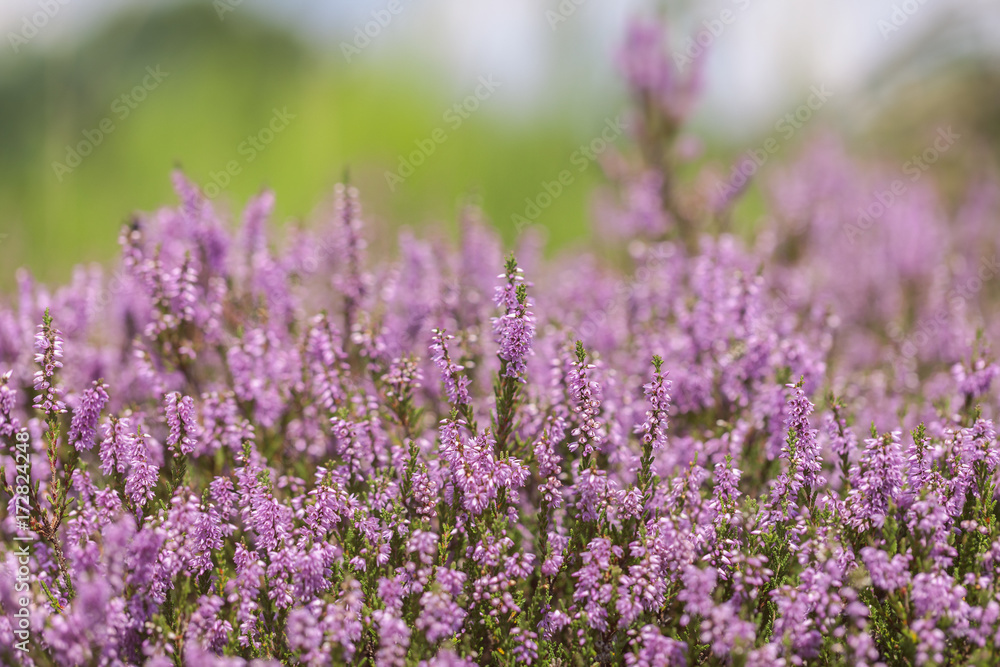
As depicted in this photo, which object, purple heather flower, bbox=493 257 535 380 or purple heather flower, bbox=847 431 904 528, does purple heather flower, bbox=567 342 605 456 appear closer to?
purple heather flower, bbox=493 257 535 380

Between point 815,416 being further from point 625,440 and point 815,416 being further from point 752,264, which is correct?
point 752,264

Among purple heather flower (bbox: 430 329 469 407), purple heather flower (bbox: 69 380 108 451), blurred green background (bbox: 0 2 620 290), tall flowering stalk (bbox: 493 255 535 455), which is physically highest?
blurred green background (bbox: 0 2 620 290)

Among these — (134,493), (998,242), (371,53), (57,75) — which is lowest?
(134,493)

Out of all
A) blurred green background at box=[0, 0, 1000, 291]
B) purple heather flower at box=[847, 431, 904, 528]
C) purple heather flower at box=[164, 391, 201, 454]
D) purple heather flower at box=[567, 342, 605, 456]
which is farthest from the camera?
blurred green background at box=[0, 0, 1000, 291]

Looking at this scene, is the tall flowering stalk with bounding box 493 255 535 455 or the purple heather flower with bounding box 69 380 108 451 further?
the purple heather flower with bounding box 69 380 108 451

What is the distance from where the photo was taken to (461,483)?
3711 mm

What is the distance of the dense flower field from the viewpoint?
340 centimetres

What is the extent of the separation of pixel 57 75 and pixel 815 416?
65.1 ft

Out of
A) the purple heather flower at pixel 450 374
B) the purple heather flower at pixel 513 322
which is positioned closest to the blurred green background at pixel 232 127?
the purple heather flower at pixel 450 374

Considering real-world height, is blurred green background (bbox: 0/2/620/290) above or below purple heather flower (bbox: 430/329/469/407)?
above

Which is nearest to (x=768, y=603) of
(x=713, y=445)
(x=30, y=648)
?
(x=713, y=445)

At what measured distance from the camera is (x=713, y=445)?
184 inches

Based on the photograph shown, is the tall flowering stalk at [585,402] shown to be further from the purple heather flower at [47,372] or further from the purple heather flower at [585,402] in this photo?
the purple heather flower at [47,372]

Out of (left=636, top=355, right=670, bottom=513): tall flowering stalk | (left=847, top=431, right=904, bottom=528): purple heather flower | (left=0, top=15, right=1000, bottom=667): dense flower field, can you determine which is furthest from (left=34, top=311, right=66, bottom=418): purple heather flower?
(left=847, top=431, right=904, bottom=528): purple heather flower
